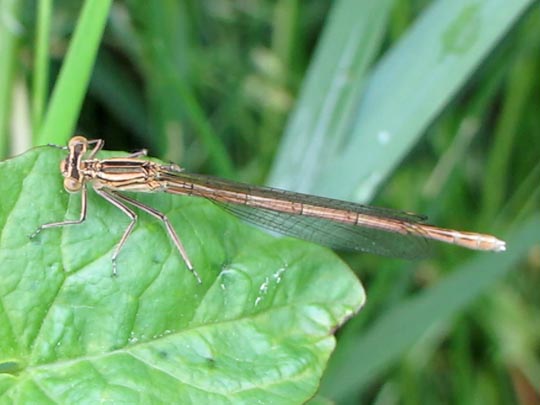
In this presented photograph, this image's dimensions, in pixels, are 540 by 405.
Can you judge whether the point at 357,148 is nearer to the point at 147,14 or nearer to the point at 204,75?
the point at 147,14

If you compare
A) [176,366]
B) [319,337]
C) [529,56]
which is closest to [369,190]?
[319,337]

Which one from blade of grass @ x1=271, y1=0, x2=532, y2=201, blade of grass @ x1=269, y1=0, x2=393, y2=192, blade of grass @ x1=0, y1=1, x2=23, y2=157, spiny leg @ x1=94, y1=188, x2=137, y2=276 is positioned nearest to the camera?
spiny leg @ x1=94, y1=188, x2=137, y2=276

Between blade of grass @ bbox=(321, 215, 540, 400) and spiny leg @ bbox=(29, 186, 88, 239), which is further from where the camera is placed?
blade of grass @ bbox=(321, 215, 540, 400)

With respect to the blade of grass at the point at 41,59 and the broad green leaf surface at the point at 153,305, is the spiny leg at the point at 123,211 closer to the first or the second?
the broad green leaf surface at the point at 153,305

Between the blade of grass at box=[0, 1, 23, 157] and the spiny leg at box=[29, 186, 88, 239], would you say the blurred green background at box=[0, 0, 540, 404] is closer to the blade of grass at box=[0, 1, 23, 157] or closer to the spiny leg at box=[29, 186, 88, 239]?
the blade of grass at box=[0, 1, 23, 157]

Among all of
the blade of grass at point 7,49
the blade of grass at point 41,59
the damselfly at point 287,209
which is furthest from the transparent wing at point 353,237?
the blade of grass at point 7,49

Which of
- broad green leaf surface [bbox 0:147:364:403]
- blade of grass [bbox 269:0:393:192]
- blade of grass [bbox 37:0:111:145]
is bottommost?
broad green leaf surface [bbox 0:147:364:403]

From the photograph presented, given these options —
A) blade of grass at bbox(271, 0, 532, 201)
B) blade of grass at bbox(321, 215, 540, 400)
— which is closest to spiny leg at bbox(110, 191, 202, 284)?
blade of grass at bbox(271, 0, 532, 201)

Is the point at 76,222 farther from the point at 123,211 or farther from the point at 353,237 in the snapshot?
the point at 353,237
